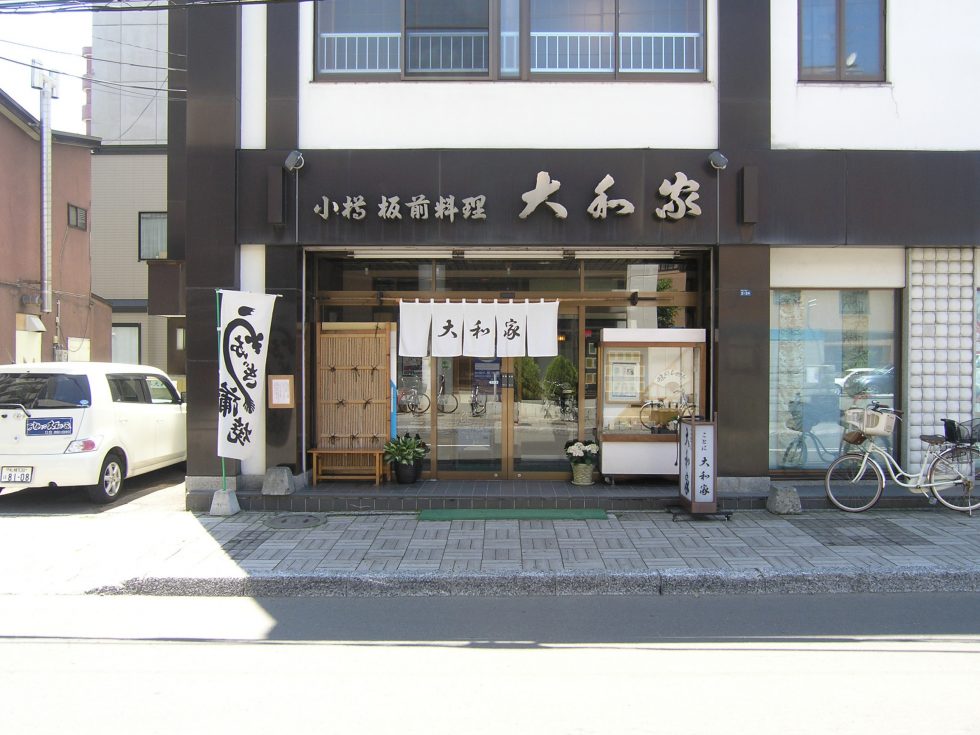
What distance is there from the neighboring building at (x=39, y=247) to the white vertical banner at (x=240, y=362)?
10492mm

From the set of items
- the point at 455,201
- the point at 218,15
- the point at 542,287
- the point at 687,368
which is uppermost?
the point at 218,15

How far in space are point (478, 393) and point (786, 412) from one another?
14.0 feet

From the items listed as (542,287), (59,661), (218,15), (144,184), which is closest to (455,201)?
(542,287)

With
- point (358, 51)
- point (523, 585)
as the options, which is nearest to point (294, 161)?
point (358, 51)

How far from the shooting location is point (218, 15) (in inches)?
357

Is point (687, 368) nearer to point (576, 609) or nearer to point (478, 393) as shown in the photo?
point (478, 393)

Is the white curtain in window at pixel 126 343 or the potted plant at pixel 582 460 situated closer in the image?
the potted plant at pixel 582 460

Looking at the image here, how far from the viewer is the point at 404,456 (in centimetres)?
956

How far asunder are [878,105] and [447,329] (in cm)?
623

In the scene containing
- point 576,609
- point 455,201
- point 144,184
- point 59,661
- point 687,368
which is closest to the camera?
point 59,661

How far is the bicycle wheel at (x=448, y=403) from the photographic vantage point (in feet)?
33.1

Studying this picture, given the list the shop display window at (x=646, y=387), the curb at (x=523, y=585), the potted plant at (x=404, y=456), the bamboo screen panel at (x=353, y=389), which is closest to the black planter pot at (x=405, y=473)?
the potted plant at (x=404, y=456)

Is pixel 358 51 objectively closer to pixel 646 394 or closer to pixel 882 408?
pixel 646 394

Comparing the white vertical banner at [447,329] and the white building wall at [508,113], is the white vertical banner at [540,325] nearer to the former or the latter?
the white vertical banner at [447,329]
